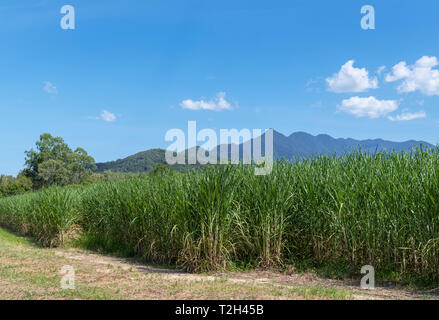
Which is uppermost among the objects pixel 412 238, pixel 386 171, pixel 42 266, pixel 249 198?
pixel 386 171

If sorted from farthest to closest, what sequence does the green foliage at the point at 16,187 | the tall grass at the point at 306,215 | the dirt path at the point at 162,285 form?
1. the green foliage at the point at 16,187
2. the tall grass at the point at 306,215
3. the dirt path at the point at 162,285

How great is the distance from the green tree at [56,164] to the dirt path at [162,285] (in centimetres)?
3793

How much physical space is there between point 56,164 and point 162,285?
1641 inches

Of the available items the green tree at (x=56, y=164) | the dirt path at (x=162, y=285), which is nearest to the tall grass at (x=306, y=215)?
the dirt path at (x=162, y=285)

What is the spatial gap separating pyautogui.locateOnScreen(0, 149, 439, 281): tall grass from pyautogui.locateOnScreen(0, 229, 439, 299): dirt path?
0.45 meters

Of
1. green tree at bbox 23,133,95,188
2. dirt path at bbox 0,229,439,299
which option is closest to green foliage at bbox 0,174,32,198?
green tree at bbox 23,133,95,188

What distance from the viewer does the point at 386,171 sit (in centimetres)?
630

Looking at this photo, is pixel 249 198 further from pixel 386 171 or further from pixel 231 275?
pixel 386 171

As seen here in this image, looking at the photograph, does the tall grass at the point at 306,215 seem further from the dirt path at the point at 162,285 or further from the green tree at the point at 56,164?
the green tree at the point at 56,164

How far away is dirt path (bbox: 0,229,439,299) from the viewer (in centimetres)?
Answer: 432

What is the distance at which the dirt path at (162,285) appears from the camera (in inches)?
170

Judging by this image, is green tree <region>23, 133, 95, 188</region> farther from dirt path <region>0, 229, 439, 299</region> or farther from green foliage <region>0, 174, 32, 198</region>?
dirt path <region>0, 229, 439, 299</region>
